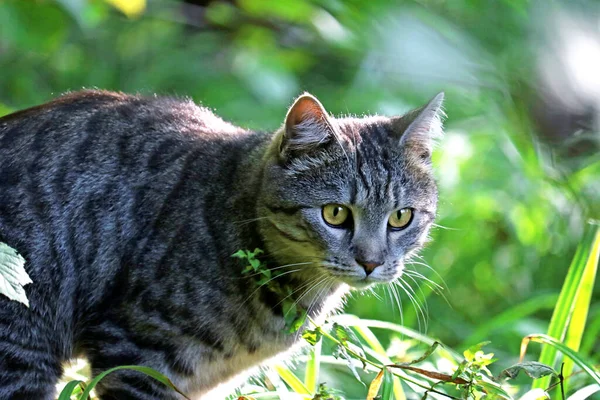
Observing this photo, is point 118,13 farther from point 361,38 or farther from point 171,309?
point 361,38

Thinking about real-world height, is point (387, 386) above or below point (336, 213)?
below

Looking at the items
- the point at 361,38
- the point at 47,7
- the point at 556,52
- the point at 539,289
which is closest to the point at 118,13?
the point at 47,7

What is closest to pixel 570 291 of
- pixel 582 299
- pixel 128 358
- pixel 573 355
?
pixel 582 299

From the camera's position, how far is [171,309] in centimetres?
242

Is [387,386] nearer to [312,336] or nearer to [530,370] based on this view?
[312,336]

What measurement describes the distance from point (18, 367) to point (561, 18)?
7.31 feet

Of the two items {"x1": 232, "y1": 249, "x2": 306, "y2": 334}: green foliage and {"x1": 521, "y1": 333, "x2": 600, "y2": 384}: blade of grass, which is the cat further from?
{"x1": 521, "y1": 333, "x2": 600, "y2": 384}: blade of grass

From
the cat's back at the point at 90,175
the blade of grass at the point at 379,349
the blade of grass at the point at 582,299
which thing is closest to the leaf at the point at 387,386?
the blade of grass at the point at 379,349

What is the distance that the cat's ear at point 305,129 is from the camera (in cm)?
236

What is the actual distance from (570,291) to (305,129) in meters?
1.02

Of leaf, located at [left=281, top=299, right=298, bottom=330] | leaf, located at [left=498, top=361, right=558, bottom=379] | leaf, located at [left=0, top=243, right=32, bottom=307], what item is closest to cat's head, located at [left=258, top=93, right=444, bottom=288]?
leaf, located at [left=281, top=299, right=298, bottom=330]

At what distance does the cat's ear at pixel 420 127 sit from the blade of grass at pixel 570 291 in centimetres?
59

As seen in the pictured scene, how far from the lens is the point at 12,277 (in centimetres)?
163

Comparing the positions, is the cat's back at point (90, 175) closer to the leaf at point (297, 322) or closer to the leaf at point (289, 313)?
the leaf at point (289, 313)
